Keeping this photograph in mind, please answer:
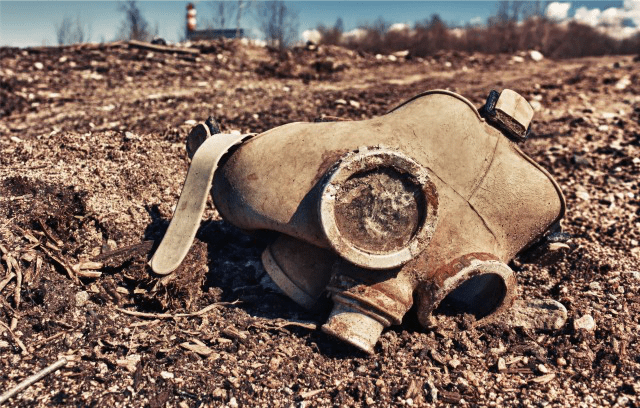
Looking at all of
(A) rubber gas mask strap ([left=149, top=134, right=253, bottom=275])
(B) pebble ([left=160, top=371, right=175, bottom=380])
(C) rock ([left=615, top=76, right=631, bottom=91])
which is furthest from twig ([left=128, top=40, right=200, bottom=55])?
(B) pebble ([left=160, top=371, right=175, bottom=380])

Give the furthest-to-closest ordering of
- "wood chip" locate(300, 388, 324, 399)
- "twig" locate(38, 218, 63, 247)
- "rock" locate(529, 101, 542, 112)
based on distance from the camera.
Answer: "rock" locate(529, 101, 542, 112) → "twig" locate(38, 218, 63, 247) → "wood chip" locate(300, 388, 324, 399)

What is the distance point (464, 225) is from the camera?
8.72 ft

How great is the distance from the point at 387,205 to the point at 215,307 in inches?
44.2

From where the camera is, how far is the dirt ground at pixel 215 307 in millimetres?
2387

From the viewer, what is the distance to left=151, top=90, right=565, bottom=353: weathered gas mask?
8.23 feet

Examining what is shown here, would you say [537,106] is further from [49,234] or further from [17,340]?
[17,340]

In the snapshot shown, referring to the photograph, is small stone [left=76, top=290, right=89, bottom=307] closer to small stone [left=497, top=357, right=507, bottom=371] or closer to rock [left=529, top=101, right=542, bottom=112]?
small stone [left=497, top=357, right=507, bottom=371]

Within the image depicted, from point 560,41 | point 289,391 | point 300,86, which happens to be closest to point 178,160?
point 289,391

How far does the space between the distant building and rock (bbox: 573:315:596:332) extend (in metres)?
14.1

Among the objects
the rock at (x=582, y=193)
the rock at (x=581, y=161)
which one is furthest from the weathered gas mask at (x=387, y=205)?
the rock at (x=581, y=161)

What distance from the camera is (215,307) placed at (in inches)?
114

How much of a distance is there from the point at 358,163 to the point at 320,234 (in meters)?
0.39

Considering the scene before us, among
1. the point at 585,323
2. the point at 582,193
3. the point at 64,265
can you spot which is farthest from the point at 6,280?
the point at 582,193

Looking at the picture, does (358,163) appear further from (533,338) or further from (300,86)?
(300,86)
